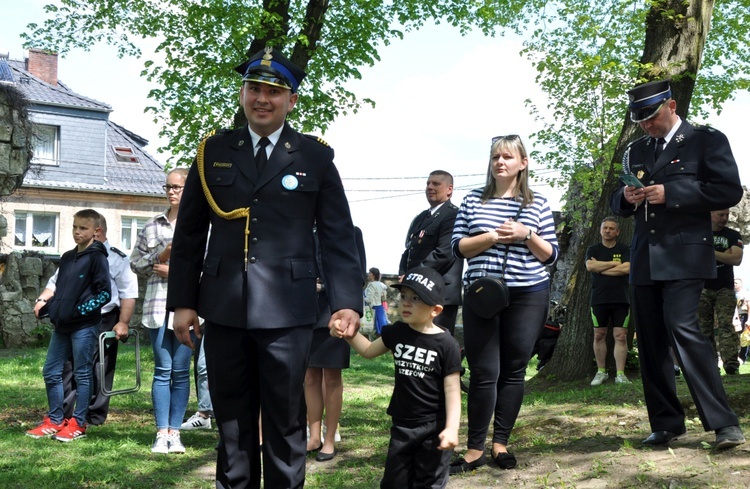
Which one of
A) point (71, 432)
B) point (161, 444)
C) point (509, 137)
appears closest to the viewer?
point (509, 137)

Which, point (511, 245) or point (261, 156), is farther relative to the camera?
point (511, 245)

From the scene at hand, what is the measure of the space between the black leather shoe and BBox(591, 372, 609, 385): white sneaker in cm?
504

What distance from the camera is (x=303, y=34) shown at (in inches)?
711

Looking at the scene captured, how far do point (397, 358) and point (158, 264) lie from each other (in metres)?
3.02

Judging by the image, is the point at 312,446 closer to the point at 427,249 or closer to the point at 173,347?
the point at 173,347

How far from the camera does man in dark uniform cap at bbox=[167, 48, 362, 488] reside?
13.9 feet

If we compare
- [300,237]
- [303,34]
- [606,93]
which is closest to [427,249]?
[300,237]

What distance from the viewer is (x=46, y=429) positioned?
8.14 meters

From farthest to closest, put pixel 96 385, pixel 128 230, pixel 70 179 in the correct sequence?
pixel 128 230 → pixel 70 179 → pixel 96 385

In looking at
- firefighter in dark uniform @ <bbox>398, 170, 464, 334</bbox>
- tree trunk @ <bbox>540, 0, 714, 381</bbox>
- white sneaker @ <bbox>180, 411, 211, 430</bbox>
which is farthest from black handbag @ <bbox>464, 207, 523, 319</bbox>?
tree trunk @ <bbox>540, 0, 714, 381</bbox>

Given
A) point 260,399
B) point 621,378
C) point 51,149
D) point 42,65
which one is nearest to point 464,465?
point 260,399

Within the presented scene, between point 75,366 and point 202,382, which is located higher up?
point 75,366

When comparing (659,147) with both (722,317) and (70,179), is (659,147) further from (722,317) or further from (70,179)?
(70,179)

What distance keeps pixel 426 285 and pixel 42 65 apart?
40.8 metres
